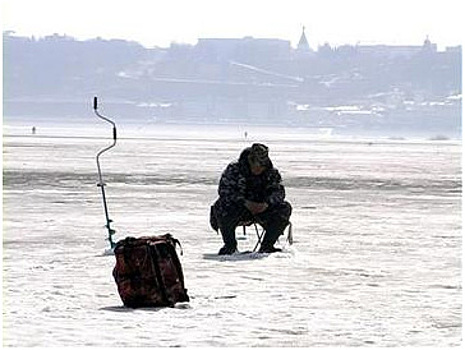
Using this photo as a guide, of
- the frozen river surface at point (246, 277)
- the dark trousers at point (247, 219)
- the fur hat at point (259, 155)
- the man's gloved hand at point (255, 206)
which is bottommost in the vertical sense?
the frozen river surface at point (246, 277)

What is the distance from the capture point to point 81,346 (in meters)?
6.98

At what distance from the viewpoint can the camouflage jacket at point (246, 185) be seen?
11484mm

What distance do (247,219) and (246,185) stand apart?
284 millimetres

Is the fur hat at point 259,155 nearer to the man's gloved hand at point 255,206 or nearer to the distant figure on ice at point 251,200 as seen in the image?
the distant figure on ice at point 251,200

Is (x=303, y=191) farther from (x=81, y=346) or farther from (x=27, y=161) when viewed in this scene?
(x=81, y=346)

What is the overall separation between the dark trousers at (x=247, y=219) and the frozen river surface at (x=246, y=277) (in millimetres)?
228

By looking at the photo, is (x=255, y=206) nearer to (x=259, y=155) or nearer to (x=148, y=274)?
(x=259, y=155)

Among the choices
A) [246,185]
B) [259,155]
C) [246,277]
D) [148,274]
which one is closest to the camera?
[148,274]

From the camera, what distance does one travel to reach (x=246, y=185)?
11.5 m

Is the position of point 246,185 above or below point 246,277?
above

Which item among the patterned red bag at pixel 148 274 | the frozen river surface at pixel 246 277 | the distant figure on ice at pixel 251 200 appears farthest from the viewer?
the distant figure on ice at pixel 251 200

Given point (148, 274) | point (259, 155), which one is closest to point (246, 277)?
point (148, 274)

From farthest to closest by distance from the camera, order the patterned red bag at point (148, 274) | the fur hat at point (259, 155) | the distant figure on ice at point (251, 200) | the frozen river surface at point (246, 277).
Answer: the distant figure on ice at point (251, 200) < the fur hat at point (259, 155) < the patterned red bag at point (148, 274) < the frozen river surface at point (246, 277)

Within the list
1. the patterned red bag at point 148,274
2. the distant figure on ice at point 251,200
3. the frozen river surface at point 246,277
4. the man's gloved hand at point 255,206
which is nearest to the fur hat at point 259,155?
the distant figure on ice at point 251,200
